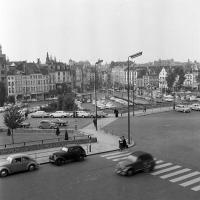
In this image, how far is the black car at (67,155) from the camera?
2469 cm

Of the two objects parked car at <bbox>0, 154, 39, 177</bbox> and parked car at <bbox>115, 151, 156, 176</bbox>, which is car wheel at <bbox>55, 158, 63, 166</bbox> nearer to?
parked car at <bbox>0, 154, 39, 177</bbox>

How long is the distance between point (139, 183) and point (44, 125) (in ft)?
76.7

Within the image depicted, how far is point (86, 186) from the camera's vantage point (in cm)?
2003

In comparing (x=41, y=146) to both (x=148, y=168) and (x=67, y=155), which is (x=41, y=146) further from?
(x=148, y=168)

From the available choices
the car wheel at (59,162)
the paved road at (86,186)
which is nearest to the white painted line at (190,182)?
the paved road at (86,186)

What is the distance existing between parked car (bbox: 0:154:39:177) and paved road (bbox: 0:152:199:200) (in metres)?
0.46

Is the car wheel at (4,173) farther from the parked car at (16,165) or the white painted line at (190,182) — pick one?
the white painted line at (190,182)

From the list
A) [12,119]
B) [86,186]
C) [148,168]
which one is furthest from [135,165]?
[12,119]

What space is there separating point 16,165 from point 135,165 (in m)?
7.57

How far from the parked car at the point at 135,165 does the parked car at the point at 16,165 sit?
5691mm

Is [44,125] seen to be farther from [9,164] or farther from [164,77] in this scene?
[164,77]

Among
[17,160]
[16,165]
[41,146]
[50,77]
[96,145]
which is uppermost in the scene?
[50,77]

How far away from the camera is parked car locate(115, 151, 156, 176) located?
2209cm

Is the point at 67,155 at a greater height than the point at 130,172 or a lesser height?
greater
